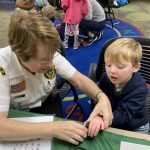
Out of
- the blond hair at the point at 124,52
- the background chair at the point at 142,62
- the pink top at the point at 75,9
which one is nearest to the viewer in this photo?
the blond hair at the point at 124,52

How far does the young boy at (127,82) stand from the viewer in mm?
1363

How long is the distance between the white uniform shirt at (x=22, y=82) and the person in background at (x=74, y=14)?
2540 millimetres

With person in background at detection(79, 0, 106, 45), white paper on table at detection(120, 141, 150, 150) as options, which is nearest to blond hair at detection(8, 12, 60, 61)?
white paper on table at detection(120, 141, 150, 150)

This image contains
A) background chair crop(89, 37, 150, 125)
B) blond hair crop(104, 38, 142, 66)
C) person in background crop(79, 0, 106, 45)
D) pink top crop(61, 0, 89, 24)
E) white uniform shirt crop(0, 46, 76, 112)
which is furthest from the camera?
person in background crop(79, 0, 106, 45)

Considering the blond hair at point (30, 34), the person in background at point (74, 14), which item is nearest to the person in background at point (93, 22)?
the person in background at point (74, 14)

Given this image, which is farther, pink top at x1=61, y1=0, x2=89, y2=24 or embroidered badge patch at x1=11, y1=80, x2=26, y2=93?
pink top at x1=61, y1=0, x2=89, y2=24

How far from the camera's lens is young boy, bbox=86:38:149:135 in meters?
1.36

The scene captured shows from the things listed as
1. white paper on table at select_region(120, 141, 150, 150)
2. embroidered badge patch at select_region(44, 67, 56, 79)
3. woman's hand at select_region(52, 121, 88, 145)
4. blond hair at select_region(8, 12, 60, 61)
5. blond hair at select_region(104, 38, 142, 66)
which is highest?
blond hair at select_region(8, 12, 60, 61)

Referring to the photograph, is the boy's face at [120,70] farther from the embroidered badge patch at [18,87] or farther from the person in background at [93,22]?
the person in background at [93,22]

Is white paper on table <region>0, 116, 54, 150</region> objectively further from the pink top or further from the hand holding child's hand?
the pink top

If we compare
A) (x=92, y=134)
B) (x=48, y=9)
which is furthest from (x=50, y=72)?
(x=48, y=9)

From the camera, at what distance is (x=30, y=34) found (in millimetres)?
1098

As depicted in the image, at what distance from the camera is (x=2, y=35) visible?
475 centimetres

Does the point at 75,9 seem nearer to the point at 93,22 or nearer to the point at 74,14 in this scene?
the point at 74,14
